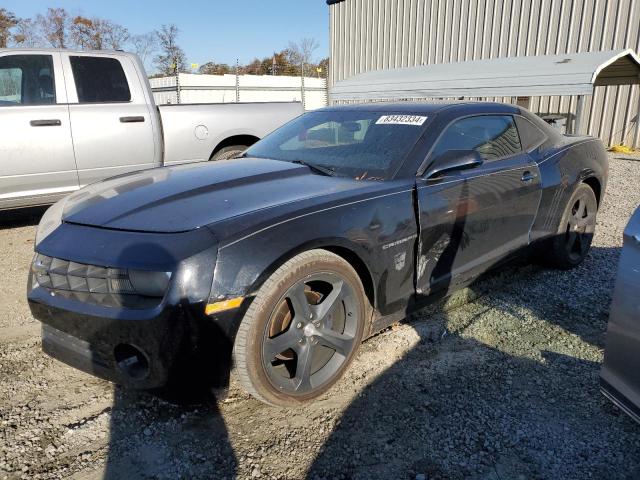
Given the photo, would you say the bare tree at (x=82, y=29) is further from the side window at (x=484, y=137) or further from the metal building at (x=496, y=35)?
the side window at (x=484, y=137)

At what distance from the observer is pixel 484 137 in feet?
11.9

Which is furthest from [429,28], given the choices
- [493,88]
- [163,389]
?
[163,389]

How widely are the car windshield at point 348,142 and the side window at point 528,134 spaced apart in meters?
1.05

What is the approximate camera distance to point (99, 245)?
2277mm

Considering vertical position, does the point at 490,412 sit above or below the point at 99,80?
below

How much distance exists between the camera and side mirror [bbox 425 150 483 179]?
9.82ft

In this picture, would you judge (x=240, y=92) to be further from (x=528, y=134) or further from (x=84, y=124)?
(x=528, y=134)

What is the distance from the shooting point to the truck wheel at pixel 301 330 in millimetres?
2248

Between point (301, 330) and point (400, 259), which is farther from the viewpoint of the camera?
point (400, 259)

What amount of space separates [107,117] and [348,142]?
10.5 feet

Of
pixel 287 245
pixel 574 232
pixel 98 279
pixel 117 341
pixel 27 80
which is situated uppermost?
pixel 27 80

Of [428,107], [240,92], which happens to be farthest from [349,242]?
[240,92]

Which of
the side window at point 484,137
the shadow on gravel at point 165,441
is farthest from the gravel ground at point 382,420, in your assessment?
the side window at point 484,137

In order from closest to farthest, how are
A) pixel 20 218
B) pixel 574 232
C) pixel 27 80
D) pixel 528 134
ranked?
pixel 528 134 → pixel 574 232 → pixel 27 80 → pixel 20 218
